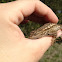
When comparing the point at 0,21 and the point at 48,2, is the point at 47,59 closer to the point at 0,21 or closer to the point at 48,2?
the point at 48,2

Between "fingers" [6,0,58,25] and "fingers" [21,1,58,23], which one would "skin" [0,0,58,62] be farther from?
"fingers" [21,1,58,23]

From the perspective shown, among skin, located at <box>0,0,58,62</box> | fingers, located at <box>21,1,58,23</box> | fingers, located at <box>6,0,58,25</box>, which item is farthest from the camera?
fingers, located at <box>21,1,58,23</box>

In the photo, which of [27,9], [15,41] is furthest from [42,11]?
[15,41]

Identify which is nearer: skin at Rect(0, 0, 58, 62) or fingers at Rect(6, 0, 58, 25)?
skin at Rect(0, 0, 58, 62)

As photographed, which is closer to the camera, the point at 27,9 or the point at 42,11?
the point at 27,9

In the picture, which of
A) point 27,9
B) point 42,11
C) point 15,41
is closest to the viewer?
point 15,41

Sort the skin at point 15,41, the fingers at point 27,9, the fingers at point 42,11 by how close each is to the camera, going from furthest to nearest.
Answer: the fingers at point 42,11, the fingers at point 27,9, the skin at point 15,41

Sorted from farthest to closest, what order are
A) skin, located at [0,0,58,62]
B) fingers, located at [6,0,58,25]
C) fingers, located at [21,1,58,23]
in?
fingers, located at [21,1,58,23], fingers, located at [6,0,58,25], skin, located at [0,0,58,62]

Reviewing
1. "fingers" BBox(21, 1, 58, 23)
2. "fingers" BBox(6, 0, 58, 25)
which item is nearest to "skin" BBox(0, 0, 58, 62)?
"fingers" BBox(6, 0, 58, 25)

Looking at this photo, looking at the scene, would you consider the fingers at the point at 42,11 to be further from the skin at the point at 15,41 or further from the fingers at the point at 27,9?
the skin at the point at 15,41

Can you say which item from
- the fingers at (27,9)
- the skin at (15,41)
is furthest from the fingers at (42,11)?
the skin at (15,41)

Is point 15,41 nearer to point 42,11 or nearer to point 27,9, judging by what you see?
→ point 27,9
